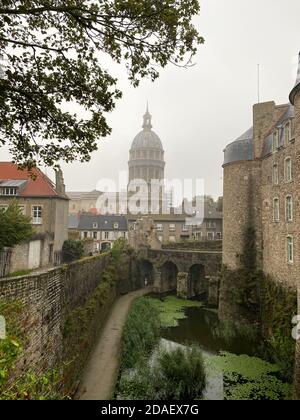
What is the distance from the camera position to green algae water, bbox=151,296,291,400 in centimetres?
1098

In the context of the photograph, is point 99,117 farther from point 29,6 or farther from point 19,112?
point 29,6

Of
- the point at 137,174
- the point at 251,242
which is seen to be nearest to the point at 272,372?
the point at 251,242

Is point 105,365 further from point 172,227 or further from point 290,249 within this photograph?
point 172,227

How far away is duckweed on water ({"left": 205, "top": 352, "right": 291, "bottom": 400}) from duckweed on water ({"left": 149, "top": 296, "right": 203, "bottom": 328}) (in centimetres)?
592

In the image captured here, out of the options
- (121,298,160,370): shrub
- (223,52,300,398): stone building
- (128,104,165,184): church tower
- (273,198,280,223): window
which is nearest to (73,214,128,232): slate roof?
(121,298,160,370): shrub

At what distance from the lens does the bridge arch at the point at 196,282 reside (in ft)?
93.8

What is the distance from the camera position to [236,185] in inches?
784

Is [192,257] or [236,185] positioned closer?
[236,185]

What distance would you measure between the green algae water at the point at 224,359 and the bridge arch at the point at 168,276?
273 inches

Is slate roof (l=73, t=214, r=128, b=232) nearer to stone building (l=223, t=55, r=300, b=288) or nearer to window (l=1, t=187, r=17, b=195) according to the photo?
window (l=1, t=187, r=17, b=195)

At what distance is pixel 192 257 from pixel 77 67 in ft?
80.2

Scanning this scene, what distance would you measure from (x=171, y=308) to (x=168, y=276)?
757 centimetres

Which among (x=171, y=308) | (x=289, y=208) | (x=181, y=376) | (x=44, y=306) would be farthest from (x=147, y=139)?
(x=44, y=306)

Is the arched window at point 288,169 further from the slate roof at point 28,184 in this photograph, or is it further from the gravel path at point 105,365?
the slate roof at point 28,184
